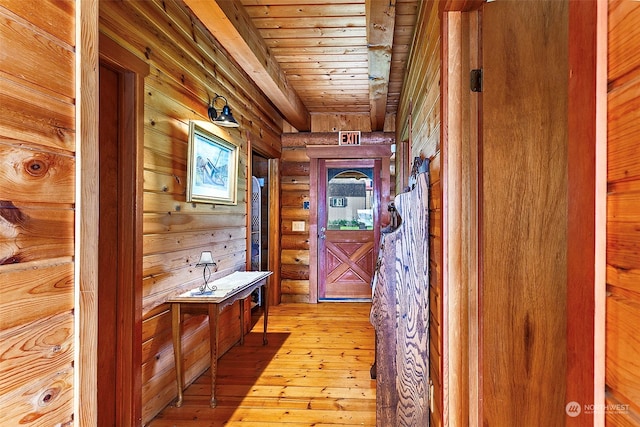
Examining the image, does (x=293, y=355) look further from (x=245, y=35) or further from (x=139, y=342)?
(x=245, y=35)

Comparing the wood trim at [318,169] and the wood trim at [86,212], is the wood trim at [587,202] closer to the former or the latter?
the wood trim at [86,212]

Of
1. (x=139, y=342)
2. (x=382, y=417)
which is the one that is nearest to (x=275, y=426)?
(x=382, y=417)

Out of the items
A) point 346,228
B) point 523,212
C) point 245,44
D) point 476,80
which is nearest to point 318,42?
point 245,44

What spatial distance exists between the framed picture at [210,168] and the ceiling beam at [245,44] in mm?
651

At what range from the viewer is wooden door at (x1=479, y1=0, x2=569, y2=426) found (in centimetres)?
123

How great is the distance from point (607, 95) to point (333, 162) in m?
4.50

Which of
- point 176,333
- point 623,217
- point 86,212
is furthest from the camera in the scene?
point 176,333

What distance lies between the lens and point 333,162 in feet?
16.4

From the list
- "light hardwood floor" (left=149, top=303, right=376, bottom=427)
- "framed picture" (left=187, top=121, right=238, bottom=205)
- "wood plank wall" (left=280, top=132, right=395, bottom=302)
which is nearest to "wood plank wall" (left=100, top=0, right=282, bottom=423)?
"framed picture" (left=187, top=121, right=238, bottom=205)

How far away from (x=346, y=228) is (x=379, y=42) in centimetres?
298

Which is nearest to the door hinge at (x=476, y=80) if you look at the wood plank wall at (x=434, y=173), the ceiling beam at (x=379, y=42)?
the wood plank wall at (x=434, y=173)

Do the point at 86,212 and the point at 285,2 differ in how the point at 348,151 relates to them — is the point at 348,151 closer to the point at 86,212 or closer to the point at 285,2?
the point at 285,2

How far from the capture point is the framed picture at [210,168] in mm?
2393

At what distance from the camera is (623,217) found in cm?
51
